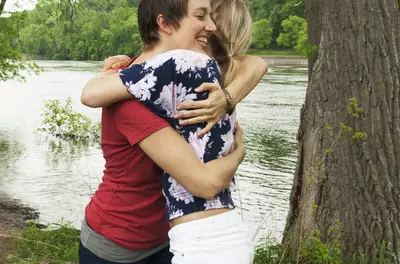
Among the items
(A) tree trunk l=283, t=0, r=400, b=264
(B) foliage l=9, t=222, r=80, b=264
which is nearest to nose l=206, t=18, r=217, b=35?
(A) tree trunk l=283, t=0, r=400, b=264

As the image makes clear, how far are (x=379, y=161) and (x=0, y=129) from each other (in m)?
19.1

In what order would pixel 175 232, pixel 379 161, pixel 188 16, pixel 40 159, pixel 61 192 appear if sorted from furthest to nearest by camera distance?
pixel 40 159 < pixel 61 192 < pixel 379 161 < pixel 188 16 < pixel 175 232

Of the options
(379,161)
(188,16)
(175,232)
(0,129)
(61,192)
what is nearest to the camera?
(175,232)

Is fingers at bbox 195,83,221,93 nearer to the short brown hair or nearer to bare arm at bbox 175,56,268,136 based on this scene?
bare arm at bbox 175,56,268,136

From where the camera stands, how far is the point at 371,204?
12.9 feet

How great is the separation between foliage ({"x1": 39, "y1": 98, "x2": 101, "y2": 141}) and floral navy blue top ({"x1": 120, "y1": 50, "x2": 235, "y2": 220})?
16.6 meters

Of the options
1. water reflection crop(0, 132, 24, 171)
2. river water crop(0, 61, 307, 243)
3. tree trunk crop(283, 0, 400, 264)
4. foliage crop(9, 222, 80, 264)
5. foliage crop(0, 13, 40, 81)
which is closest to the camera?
tree trunk crop(283, 0, 400, 264)

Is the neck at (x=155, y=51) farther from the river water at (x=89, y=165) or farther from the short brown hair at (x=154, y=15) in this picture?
the river water at (x=89, y=165)

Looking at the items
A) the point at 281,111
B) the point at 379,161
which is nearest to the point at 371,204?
the point at 379,161

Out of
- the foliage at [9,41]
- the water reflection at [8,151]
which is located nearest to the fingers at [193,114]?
the water reflection at [8,151]

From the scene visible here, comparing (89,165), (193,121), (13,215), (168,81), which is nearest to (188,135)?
(193,121)

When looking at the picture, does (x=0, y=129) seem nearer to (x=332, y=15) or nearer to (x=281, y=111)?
(x=281, y=111)

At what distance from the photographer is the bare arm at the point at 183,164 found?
1.54 metres

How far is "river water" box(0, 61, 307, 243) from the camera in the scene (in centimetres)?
1067
